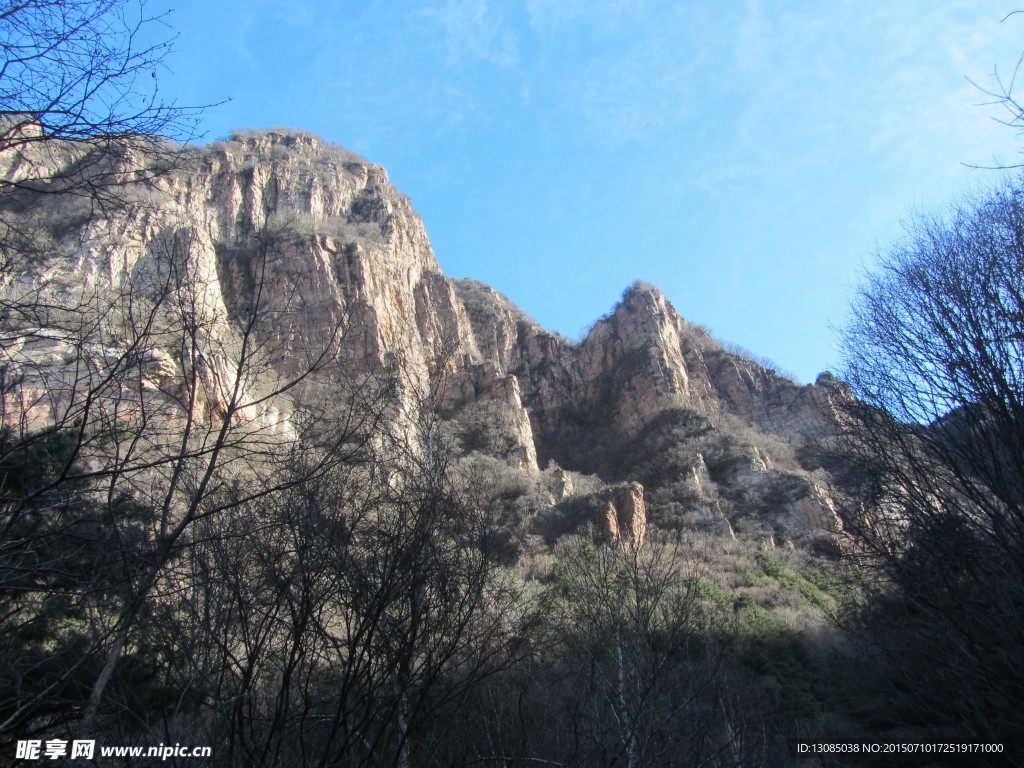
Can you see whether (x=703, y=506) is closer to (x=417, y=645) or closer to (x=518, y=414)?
(x=518, y=414)

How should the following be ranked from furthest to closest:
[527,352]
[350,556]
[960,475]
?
[527,352]
[960,475]
[350,556]

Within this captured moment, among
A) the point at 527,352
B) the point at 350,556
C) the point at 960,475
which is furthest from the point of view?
the point at 527,352

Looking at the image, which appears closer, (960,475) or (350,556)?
(350,556)

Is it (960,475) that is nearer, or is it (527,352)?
(960,475)

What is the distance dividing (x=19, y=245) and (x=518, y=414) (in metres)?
37.8

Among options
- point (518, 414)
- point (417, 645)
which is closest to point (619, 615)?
point (417, 645)

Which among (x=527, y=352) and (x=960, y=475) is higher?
(x=527, y=352)

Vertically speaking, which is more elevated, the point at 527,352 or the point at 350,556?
the point at 527,352

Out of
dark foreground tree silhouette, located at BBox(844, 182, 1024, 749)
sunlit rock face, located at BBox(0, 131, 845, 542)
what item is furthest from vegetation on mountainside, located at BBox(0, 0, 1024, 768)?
sunlit rock face, located at BBox(0, 131, 845, 542)

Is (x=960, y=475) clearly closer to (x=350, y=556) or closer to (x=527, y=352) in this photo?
(x=350, y=556)

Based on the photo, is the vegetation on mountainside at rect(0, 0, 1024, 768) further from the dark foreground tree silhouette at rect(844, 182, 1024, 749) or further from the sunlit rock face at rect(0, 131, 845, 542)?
the sunlit rock face at rect(0, 131, 845, 542)

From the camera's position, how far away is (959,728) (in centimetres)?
675

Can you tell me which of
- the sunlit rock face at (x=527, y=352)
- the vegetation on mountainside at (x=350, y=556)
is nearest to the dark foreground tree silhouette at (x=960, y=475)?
the vegetation on mountainside at (x=350, y=556)

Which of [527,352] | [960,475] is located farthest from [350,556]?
[527,352]
